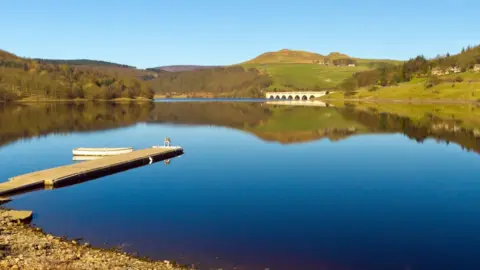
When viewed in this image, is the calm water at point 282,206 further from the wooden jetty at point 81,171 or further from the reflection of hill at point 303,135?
the reflection of hill at point 303,135

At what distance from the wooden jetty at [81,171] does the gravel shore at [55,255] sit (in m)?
14.5

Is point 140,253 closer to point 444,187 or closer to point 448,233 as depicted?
point 448,233

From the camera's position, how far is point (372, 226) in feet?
95.7

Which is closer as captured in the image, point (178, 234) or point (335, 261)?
point (335, 261)

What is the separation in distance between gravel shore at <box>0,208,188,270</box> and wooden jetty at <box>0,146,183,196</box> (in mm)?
14539

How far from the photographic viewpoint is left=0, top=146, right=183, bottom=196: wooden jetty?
39616 mm

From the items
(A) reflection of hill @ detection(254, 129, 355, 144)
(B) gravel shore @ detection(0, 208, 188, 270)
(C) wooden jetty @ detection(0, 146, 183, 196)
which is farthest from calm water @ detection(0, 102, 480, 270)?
(A) reflection of hill @ detection(254, 129, 355, 144)

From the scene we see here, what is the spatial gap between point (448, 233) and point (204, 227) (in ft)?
49.6

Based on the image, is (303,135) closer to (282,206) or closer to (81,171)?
(81,171)

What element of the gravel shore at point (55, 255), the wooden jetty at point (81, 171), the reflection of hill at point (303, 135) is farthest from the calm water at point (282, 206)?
the reflection of hill at point (303, 135)

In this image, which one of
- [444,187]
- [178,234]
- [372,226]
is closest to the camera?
[178,234]

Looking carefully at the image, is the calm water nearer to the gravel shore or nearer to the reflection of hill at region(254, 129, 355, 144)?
the gravel shore

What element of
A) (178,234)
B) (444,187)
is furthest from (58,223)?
(444,187)

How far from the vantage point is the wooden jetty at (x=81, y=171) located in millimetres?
39616
